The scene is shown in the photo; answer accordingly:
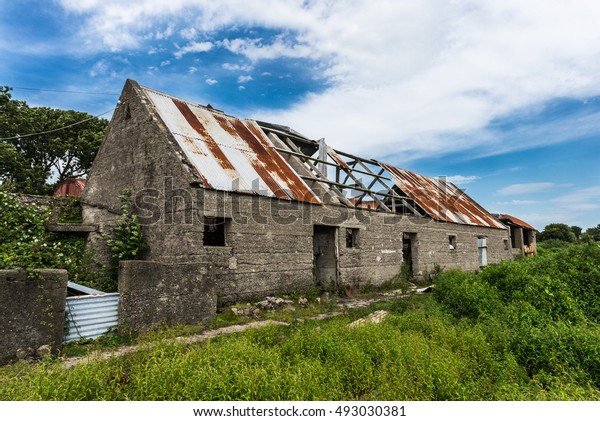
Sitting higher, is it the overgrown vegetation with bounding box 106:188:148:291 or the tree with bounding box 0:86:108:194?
the tree with bounding box 0:86:108:194

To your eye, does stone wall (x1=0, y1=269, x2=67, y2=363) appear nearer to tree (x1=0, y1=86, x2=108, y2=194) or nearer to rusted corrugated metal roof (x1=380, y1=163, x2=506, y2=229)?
rusted corrugated metal roof (x1=380, y1=163, x2=506, y2=229)

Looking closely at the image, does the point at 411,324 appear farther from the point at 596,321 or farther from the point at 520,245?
the point at 520,245

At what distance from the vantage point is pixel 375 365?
436 centimetres

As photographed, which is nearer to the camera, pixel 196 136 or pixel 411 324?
pixel 411 324

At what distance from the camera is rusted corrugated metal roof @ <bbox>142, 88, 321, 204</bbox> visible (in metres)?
9.16

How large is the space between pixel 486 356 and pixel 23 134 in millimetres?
26443

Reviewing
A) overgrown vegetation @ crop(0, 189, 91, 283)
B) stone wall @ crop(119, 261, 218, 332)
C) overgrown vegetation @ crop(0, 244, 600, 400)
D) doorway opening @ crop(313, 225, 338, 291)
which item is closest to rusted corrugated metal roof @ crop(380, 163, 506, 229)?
doorway opening @ crop(313, 225, 338, 291)

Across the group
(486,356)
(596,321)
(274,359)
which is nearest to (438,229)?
(596,321)

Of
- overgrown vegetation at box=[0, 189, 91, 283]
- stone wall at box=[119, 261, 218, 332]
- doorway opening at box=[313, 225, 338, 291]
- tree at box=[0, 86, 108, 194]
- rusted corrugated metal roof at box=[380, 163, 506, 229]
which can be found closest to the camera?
stone wall at box=[119, 261, 218, 332]

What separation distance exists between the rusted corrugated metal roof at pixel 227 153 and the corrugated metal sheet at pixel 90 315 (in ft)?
11.4

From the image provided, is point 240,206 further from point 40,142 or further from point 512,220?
point 512,220

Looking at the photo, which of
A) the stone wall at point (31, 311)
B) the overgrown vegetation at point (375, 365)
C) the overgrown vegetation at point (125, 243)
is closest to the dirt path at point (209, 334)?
the overgrown vegetation at point (375, 365)

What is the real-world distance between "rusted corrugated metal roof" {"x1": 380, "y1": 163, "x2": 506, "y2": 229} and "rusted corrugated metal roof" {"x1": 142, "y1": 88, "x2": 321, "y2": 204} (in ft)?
25.7

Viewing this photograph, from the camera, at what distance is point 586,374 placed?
418 centimetres
